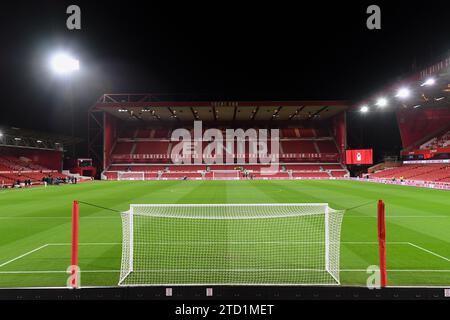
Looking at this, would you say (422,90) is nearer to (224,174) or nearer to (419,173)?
(419,173)

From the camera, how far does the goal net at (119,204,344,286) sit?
19.9 ft

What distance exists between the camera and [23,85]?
97.8ft

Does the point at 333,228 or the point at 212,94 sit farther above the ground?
the point at 212,94

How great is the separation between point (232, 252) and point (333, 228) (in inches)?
138

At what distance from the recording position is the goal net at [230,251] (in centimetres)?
608

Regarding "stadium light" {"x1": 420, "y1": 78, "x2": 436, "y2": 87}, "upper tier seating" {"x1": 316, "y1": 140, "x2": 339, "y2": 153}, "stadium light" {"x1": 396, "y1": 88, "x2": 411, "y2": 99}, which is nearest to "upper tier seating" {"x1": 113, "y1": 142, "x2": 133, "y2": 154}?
"upper tier seating" {"x1": 316, "y1": 140, "x2": 339, "y2": 153}

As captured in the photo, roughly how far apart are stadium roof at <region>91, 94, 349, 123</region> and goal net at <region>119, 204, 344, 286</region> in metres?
34.7

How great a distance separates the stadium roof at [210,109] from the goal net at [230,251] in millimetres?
34739

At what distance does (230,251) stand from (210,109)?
40.9 metres

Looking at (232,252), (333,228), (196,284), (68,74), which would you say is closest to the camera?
(196,284)

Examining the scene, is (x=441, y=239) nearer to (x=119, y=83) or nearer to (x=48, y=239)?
(x=48, y=239)

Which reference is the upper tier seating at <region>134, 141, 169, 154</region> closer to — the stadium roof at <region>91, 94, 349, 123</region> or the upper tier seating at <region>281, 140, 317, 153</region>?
the stadium roof at <region>91, 94, 349, 123</region>

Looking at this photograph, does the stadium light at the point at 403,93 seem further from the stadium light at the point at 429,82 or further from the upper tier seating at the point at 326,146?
the upper tier seating at the point at 326,146

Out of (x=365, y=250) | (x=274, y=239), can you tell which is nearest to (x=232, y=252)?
(x=274, y=239)
